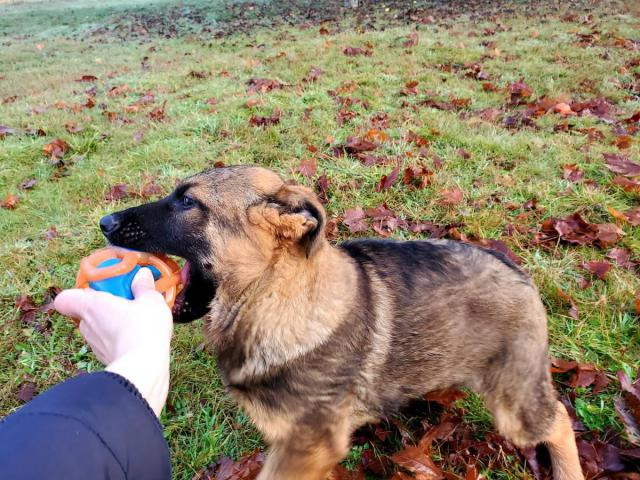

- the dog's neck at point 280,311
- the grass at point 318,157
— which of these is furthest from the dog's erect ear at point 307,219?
the grass at point 318,157

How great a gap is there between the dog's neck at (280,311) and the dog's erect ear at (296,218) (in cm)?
11

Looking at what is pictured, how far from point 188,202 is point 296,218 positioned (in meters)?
0.78

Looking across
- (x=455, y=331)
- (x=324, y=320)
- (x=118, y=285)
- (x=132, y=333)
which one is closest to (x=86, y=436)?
(x=132, y=333)

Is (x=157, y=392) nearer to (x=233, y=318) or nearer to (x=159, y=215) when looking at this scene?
(x=233, y=318)

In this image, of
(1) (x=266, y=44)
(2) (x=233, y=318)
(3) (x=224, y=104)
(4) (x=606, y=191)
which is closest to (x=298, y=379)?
(2) (x=233, y=318)

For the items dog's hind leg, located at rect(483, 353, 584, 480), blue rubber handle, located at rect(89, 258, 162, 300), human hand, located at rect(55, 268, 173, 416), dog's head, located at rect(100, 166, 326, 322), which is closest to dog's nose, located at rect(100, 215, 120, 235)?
dog's head, located at rect(100, 166, 326, 322)

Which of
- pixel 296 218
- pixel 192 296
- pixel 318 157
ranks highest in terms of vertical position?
pixel 296 218

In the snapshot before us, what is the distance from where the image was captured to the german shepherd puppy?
2482mm

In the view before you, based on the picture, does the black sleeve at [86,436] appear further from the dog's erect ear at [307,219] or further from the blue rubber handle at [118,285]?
the dog's erect ear at [307,219]

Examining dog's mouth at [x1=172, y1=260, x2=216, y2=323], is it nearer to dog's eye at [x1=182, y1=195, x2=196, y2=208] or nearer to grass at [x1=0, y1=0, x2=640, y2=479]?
dog's eye at [x1=182, y1=195, x2=196, y2=208]

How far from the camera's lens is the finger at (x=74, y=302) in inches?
77.8

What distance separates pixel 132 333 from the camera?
179cm

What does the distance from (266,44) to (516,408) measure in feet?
45.8

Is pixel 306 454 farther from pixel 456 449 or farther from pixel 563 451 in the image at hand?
pixel 563 451
